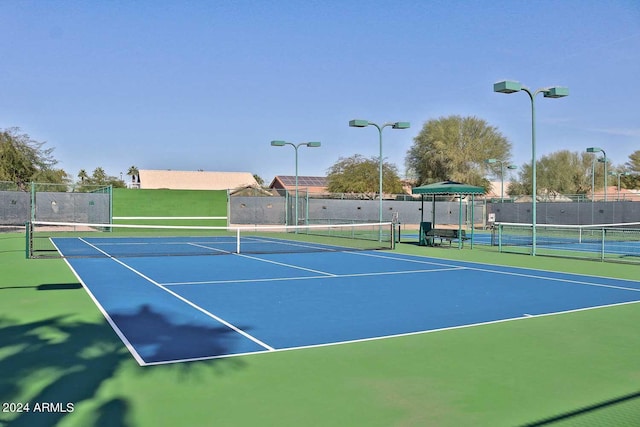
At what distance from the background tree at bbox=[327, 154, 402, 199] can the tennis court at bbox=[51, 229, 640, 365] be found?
48.0 m

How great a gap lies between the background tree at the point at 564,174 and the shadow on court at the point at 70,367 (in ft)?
239

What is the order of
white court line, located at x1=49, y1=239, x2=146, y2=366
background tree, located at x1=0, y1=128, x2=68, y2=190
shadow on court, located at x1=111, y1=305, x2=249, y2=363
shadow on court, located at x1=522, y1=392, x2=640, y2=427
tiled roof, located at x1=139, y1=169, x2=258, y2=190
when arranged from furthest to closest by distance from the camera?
tiled roof, located at x1=139, y1=169, x2=258, y2=190 < background tree, located at x1=0, y1=128, x2=68, y2=190 < shadow on court, located at x1=111, y1=305, x2=249, y2=363 < white court line, located at x1=49, y1=239, x2=146, y2=366 < shadow on court, located at x1=522, y1=392, x2=640, y2=427

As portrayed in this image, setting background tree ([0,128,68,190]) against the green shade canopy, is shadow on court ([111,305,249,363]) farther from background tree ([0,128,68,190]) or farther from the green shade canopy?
background tree ([0,128,68,190])

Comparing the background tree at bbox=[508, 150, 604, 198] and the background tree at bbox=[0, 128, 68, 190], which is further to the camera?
the background tree at bbox=[508, 150, 604, 198]

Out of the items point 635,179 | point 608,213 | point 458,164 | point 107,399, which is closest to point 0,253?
point 107,399

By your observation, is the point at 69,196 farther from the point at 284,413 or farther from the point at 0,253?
the point at 284,413

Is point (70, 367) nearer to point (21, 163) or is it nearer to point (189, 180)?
point (21, 163)

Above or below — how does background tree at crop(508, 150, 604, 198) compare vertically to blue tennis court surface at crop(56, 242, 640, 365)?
above

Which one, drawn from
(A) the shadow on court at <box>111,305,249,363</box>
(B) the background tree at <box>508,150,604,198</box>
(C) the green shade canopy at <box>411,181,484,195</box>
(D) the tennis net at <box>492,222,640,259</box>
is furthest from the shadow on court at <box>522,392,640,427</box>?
(B) the background tree at <box>508,150,604,198</box>

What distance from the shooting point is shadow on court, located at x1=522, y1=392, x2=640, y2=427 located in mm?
4383

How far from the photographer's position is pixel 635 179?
3246 inches

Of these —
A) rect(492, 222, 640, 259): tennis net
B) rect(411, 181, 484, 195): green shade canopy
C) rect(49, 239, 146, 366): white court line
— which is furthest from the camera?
rect(411, 181, 484, 195): green shade canopy

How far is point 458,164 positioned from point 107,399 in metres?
61.7

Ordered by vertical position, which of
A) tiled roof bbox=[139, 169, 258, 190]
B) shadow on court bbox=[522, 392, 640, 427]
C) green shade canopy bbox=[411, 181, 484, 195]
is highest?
tiled roof bbox=[139, 169, 258, 190]
